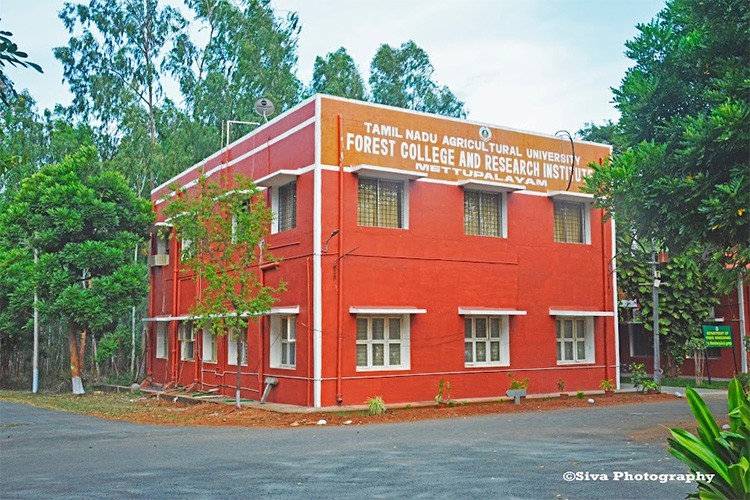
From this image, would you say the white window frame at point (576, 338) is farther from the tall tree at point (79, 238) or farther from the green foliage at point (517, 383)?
the tall tree at point (79, 238)

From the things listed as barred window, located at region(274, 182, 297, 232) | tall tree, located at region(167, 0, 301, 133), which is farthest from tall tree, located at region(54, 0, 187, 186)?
barred window, located at region(274, 182, 297, 232)

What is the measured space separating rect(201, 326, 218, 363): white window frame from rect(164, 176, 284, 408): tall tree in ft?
13.6

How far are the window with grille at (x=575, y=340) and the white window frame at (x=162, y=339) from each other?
1366cm

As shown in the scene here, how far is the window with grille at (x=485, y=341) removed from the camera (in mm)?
20453

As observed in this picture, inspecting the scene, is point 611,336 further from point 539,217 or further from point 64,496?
point 64,496

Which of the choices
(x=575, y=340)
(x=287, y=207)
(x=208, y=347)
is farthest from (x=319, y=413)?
(x=575, y=340)

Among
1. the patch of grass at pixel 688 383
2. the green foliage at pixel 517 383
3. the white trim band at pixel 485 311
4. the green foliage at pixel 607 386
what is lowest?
the patch of grass at pixel 688 383

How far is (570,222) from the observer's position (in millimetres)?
22906

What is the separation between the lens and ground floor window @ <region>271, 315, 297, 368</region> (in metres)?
19.5

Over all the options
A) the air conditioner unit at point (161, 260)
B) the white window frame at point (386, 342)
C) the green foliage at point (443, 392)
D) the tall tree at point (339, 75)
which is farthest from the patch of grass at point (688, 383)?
the tall tree at point (339, 75)

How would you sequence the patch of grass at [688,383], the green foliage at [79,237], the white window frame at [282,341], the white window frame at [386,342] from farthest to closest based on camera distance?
the patch of grass at [688,383], the green foliage at [79,237], the white window frame at [282,341], the white window frame at [386,342]

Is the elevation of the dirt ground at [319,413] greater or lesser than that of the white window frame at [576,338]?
lesser

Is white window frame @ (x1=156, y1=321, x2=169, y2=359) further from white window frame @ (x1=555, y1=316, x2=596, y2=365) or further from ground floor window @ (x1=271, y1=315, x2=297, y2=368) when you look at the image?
white window frame @ (x1=555, y1=316, x2=596, y2=365)

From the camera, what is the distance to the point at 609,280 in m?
23.2
